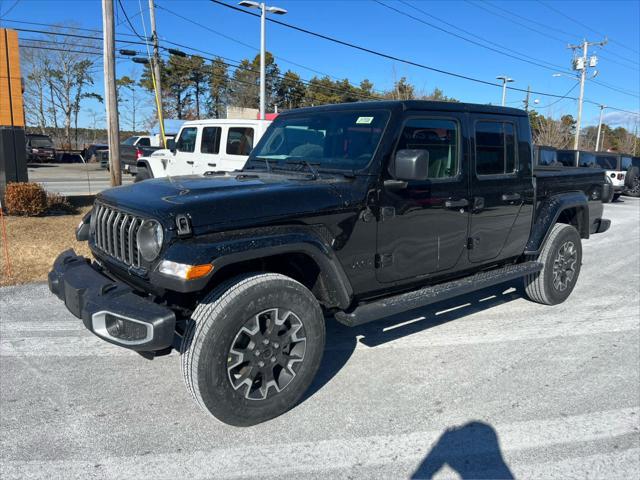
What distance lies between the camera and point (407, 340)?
4.45 metres

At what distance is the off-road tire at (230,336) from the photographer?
278cm

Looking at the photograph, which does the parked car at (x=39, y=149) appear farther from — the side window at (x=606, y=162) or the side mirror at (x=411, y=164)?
the side mirror at (x=411, y=164)

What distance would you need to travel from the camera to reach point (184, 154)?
11477mm

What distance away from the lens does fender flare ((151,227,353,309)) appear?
273 centimetres

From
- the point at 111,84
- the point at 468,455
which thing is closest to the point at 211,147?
the point at 111,84

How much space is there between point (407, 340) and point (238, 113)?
91.0 ft

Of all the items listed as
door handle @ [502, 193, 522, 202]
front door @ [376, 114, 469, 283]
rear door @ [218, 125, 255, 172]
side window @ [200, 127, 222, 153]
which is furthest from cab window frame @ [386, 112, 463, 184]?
side window @ [200, 127, 222, 153]

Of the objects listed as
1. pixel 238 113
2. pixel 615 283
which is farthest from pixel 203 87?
pixel 615 283

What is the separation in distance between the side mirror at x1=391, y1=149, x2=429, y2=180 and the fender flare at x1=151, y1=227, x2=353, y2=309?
75 cm

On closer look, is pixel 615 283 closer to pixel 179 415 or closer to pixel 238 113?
pixel 179 415

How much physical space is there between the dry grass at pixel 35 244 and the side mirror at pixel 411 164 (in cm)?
481

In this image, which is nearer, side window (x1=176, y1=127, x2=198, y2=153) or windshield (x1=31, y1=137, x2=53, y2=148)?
side window (x1=176, y1=127, x2=198, y2=153)

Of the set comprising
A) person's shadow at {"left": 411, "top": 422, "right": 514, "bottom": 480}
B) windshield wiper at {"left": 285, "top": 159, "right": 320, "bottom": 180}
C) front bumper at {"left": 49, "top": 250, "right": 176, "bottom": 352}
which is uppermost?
windshield wiper at {"left": 285, "top": 159, "right": 320, "bottom": 180}

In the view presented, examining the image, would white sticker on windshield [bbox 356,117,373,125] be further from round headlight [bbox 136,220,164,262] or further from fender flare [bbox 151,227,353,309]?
round headlight [bbox 136,220,164,262]
